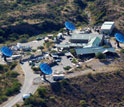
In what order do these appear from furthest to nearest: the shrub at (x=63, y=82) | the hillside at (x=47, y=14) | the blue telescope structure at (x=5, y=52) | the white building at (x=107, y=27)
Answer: the hillside at (x=47, y=14) < the white building at (x=107, y=27) < the blue telescope structure at (x=5, y=52) < the shrub at (x=63, y=82)

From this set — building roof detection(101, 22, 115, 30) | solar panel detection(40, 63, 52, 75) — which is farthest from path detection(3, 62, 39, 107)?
building roof detection(101, 22, 115, 30)

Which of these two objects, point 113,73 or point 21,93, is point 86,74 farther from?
point 21,93

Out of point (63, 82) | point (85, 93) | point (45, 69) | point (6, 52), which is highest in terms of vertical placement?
point (6, 52)

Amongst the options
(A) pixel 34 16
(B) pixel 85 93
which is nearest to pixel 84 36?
(A) pixel 34 16

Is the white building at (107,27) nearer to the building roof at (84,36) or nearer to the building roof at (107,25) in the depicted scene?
the building roof at (107,25)

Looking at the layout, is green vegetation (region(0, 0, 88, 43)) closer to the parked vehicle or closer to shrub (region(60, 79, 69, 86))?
the parked vehicle

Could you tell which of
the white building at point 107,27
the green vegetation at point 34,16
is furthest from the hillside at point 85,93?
the green vegetation at point 34,16

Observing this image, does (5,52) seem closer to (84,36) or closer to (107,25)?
(84,36)
